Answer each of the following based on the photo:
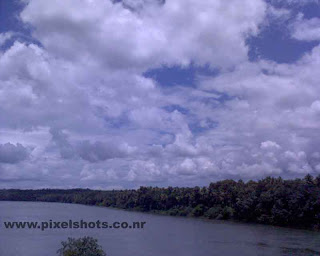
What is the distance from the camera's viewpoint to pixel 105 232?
52781 millimetres

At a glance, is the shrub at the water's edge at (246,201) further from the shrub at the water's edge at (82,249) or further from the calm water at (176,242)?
the shrub at the water's edge at (82,249)

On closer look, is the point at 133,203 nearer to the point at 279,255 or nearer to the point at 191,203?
the point at 191,203

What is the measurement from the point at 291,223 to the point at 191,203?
98.9 ft

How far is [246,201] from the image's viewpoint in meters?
72.2

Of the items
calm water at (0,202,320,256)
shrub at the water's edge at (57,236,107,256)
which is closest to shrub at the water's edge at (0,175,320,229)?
calm water at (0,202,320,256)

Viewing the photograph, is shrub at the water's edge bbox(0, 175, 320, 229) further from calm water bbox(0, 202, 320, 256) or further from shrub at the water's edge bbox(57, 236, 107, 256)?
shrub at the water's edge bbox(57, 236, 107, 256)

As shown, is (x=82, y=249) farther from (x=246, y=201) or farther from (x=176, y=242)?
(x=246, y=201)

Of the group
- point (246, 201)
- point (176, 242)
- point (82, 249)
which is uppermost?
point (246, 201)

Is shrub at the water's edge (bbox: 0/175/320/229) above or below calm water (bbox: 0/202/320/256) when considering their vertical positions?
above

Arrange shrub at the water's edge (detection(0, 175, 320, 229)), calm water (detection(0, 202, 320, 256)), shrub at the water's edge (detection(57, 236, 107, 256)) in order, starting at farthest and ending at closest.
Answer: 1. shrub at the water's edge (detection(0, 175, 320, 229))
2. calm water (detection(0, 202, 320, 256))
3. shrub at the water's edge (detection(57, 236, 107, 256))

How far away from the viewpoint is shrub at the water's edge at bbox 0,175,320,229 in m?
62.9

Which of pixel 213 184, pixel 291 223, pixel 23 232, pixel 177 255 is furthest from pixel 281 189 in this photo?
pixel 23 232

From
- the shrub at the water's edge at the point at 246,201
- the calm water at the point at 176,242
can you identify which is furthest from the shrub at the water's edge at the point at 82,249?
the shrub at the water's edge at the point at 246,201

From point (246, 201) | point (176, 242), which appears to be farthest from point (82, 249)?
point (246, 201)
